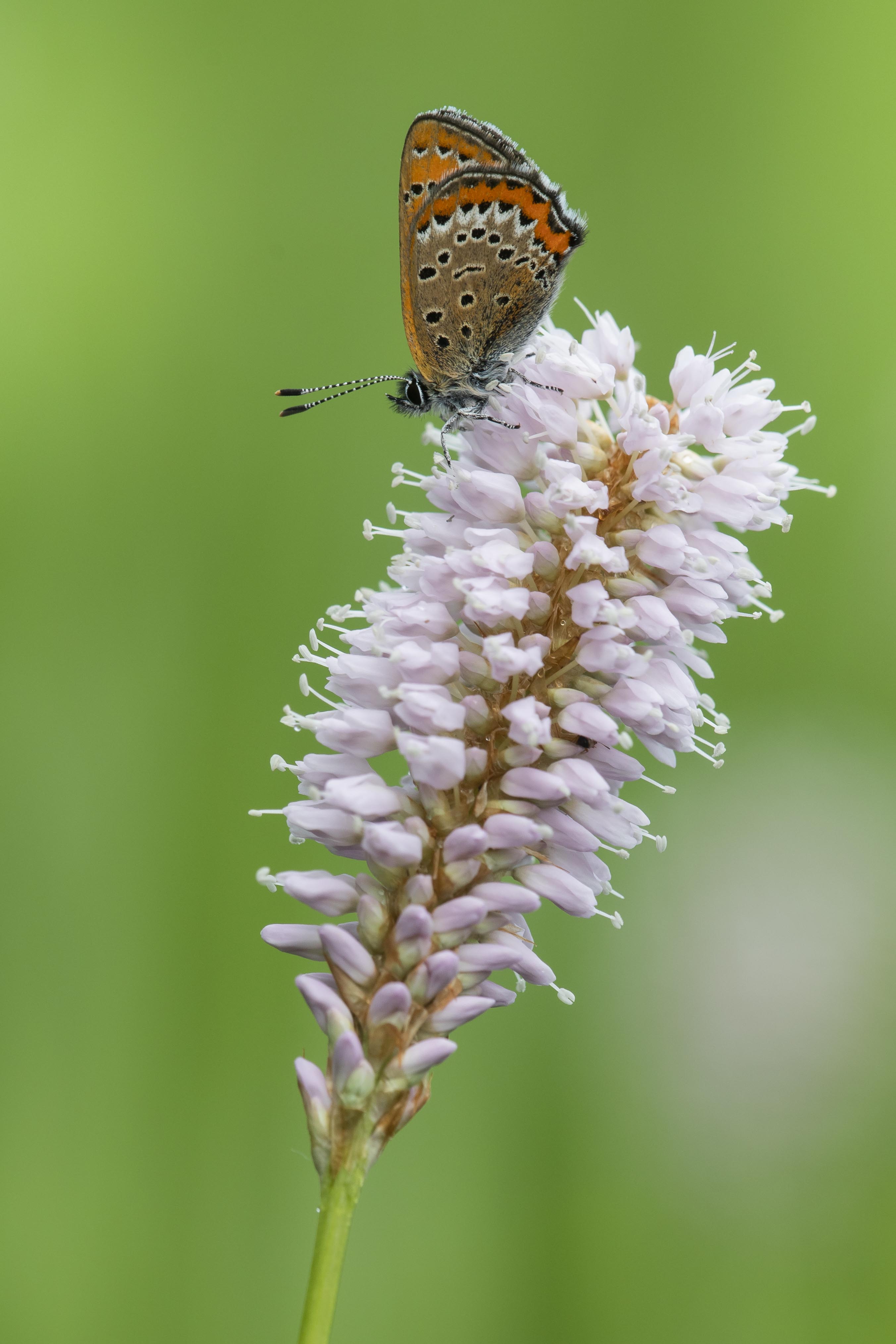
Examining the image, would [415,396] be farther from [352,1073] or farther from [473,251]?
[352,1073]

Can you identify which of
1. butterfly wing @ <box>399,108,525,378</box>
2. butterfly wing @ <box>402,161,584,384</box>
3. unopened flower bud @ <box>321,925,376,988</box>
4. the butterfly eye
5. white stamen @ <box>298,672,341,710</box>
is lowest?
unopened flower bud @ <box>321,925,376,988</box>

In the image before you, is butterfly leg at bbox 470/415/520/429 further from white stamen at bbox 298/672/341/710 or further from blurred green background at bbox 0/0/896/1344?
blurred green background at bbox 0/0/896/1344

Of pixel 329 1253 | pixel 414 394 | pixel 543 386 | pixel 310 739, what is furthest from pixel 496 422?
pixel 310 739

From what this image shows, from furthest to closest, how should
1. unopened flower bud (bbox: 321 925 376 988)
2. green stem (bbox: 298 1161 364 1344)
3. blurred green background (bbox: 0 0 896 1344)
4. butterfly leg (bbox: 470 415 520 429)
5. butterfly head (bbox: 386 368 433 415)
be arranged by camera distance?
blurred green background (bbox: 0 0 896 1344) → butterfly head (bbox: 386 368 433 415) → butterfly leg (bbox: 470 415 520 429) → unopened flower bud (bbox: 321 925 376 988) → green stem (bbox: 298 1161 364 1344)

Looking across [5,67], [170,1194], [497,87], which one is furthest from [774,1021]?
[5,67]

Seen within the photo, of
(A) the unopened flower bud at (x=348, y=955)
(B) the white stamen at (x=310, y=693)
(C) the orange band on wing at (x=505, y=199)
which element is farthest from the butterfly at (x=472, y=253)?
(A) the unopened flower bud at (x=348, y=955)

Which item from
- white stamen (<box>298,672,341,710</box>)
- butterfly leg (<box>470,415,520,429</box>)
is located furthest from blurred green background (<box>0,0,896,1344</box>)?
butterfly leg (<box>470,415,520,429</box>)

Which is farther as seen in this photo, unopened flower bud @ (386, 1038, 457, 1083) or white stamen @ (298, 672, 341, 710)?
white stamen @ (298, 672, 341, 710)
